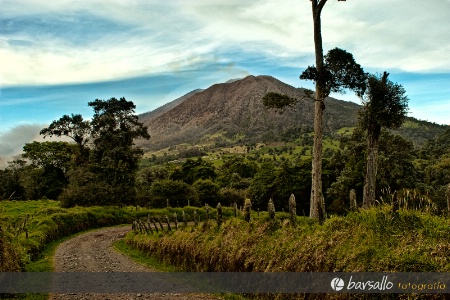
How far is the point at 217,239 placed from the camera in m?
12.5

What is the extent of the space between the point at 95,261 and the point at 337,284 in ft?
48.4

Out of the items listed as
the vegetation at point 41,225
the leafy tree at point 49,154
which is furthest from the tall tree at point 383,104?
the leafy tree at point 49,154

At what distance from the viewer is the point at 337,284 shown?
24.5 ft

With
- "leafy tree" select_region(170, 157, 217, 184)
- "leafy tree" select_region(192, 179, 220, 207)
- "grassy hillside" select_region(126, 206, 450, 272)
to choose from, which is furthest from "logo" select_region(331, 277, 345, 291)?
"leafy tree" select_region(170, 157, 217, 184)

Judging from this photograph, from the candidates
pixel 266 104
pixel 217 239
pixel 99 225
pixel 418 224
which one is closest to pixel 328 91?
pixel 266 104

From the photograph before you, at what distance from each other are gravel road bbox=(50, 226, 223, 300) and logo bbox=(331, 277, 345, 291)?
154 inches

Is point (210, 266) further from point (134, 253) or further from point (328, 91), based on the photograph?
point (328, 91)

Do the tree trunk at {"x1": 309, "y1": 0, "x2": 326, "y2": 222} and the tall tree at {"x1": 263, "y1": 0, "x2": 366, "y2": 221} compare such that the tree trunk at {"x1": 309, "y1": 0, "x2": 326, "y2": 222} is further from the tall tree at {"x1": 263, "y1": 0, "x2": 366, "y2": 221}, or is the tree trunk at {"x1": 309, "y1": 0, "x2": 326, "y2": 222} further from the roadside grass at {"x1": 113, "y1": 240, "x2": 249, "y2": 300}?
the roadside grass at {"x1": 113, "y1": 240, "x2": 249, "y2": 300}

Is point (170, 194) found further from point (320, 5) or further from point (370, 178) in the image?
point (320, 5)

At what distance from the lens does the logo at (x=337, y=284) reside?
24.2 feet

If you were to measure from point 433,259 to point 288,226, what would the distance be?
14.4 feet

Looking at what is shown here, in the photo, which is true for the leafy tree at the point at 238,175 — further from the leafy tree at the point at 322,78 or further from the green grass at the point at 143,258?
the leafy tree at the point at 322,78

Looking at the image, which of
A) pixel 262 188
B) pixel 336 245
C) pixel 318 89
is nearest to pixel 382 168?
pixel 262 188

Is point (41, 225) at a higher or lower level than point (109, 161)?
lower
